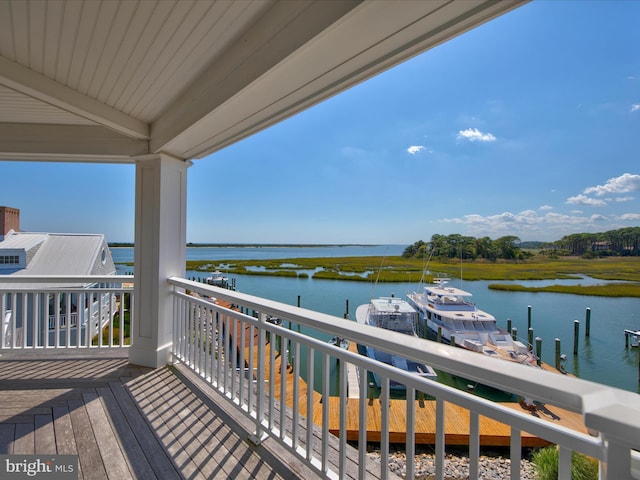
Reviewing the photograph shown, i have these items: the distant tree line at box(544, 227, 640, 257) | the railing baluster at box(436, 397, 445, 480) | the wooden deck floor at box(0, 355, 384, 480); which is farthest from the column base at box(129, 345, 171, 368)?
the distant tree line at box(544, 227, 640, 257)

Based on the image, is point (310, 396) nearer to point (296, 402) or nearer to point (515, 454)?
point (296, 402)

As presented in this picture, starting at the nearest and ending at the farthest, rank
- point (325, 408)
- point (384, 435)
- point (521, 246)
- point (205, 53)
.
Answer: point (384, 435)
point (325, 408)
point (205, 53)
point (521, 246)

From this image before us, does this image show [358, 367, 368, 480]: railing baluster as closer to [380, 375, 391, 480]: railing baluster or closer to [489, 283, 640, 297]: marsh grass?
[380, 375, 391, 480]: railing baluster

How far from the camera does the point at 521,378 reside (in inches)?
28.3

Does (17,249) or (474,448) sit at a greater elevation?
(17,249)

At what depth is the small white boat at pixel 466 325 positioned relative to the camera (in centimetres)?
445

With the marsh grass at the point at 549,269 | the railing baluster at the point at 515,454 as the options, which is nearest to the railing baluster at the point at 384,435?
the railing baluster at the point at 515,454

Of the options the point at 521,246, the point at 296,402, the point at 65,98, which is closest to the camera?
the point at 296,402

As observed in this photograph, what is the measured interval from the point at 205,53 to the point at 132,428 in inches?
98.8

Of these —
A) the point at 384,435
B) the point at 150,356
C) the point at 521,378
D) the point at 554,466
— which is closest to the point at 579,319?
the point at 554,466

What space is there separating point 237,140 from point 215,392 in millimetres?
2199

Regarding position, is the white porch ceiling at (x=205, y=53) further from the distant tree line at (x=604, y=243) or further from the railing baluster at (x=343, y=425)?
the distant tree line at (x=604, y=243)

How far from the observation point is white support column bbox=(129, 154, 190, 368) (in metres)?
2.78

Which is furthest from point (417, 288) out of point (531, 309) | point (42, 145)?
point (42, 145)
